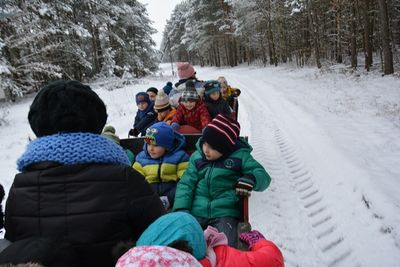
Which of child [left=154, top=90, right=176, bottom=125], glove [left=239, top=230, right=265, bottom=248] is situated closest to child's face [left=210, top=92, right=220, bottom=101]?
child [left=154, top=90, right=176, bottom=125]

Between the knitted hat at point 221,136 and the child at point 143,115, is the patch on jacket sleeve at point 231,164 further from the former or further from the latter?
the child at point 143,115

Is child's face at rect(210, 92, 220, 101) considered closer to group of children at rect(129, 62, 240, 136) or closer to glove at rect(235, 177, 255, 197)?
group of children at rect(129, 62, 240, 136)

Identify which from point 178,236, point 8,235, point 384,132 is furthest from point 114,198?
point 384,132

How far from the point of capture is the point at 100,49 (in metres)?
23.6

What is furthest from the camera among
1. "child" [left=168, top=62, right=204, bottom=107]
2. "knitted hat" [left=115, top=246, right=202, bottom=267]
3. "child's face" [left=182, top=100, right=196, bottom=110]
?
"child" [left=168, top=62, right=204, bottom=107]

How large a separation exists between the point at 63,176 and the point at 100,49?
937 inches

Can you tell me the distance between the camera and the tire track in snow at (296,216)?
360cm

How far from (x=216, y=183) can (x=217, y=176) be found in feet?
0.26

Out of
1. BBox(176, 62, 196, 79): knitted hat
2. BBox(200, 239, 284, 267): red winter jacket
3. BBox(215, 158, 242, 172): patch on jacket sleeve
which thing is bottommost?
BBox(200, 239, 284, 267): red winter jacket

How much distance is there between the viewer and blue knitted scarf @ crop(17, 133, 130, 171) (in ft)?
5.52

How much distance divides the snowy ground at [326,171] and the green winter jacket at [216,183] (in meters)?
0.94

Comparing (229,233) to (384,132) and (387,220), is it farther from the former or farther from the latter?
(384,132)

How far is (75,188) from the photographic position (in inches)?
64.5

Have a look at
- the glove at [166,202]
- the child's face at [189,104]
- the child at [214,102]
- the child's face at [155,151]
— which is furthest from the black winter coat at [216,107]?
the glove at [166,202]
